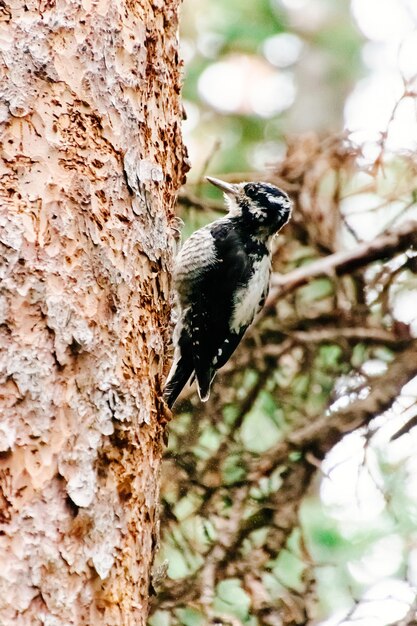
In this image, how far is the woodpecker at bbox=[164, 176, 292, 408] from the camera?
3.64m

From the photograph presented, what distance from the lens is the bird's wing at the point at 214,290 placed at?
12.0 ft

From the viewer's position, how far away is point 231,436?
12.2 feet

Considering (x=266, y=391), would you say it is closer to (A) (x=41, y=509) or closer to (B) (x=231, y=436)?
(B) (x=231, y=436)

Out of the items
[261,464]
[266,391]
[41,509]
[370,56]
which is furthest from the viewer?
[370,56]

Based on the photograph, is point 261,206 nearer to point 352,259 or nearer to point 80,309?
point 352,259

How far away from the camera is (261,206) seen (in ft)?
12.5

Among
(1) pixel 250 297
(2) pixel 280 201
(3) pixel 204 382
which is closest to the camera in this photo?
(3) pixel 204 382

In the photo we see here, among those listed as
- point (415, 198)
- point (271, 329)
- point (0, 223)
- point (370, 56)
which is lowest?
point (0, 223)

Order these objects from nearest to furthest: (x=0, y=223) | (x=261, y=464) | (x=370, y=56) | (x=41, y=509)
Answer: (x=41, y=509) → (x=0, y=223) → (x=261, y=464) → (x=370, y=56)

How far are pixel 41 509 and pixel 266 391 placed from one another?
7.43 ft

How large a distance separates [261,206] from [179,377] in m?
0.83

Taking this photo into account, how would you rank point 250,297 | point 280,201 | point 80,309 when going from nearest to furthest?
point 80,309, point 250,297, point 280,201

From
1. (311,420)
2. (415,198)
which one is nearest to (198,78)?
(415,198)

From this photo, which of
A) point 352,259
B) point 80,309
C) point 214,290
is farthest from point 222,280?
point 80,309
